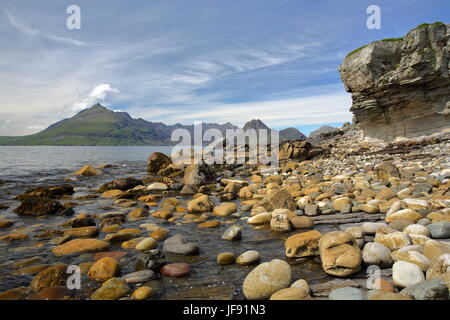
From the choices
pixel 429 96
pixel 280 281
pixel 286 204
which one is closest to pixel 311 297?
pixel 280 281

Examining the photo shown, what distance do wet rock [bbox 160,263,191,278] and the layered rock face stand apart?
92.9 ft

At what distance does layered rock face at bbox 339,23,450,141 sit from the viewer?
24.2 metres

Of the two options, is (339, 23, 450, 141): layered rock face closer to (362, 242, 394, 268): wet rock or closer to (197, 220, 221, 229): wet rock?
(197, 220, 221, 229): wet rock

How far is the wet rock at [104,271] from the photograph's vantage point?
5453 mm

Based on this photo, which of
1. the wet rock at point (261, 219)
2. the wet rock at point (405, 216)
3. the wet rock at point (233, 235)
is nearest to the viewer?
the wet rock at point (405, 216)

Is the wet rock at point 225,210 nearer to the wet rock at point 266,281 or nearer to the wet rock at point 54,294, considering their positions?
the wet rock at point 266,281

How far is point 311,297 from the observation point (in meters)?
4.28

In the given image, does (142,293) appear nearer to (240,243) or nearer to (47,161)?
(240,243)

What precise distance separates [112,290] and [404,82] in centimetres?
2987

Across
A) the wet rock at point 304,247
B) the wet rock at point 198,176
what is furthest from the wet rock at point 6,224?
the wet rock at point 198,176

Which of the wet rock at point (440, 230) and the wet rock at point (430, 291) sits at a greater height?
the wet rock at point (440, 230)

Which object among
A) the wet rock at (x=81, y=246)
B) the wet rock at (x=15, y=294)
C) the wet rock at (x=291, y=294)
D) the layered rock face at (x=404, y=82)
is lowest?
the wet rock at (x=15, y=294)

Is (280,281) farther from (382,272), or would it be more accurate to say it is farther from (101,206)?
(101,206)

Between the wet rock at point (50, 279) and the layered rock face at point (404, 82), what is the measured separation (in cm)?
3011
